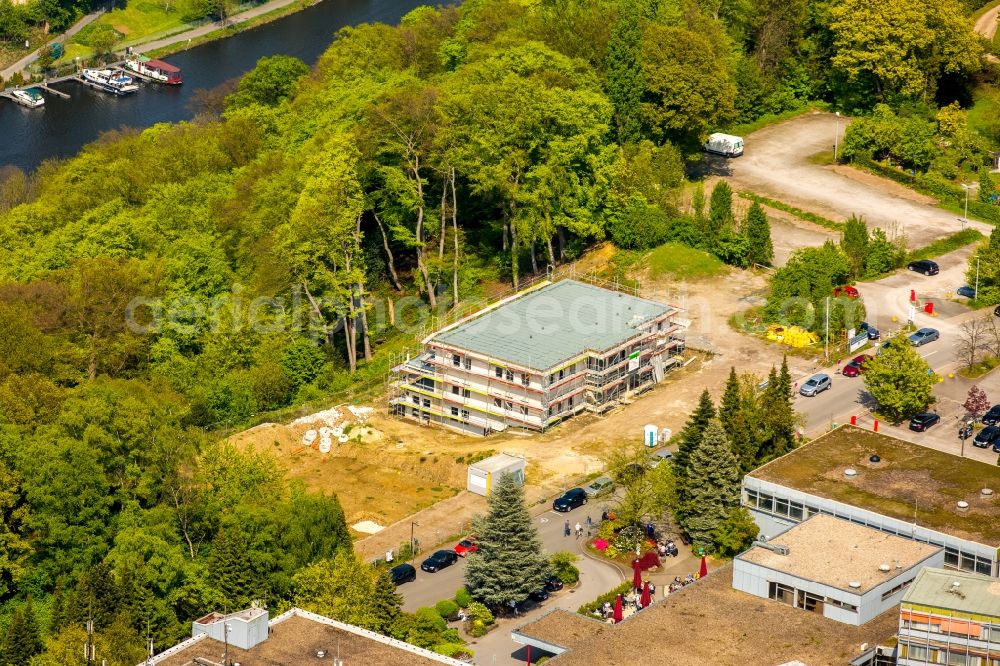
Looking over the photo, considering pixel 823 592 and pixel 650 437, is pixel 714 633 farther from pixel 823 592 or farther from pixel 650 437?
pixel 650 437

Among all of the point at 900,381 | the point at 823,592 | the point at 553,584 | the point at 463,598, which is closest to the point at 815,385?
the point at 900,381

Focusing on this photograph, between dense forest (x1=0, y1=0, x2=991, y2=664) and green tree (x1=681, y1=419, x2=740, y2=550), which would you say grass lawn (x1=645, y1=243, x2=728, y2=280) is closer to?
dense forest (x1=0, y1=0, x2=991, y2=664)

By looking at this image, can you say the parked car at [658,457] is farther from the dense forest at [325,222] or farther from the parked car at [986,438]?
the dense forest at [325,222]

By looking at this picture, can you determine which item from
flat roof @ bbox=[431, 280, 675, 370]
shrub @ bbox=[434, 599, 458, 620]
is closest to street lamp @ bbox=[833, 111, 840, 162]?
flat roof @ bbox=[431, 280, 675, 370]

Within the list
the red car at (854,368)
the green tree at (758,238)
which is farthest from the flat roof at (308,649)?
the green tree at (758,238)

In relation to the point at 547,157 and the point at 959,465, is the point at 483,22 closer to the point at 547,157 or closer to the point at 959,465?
the point at 547,157

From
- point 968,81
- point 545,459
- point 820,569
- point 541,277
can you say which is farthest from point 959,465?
point 968,81

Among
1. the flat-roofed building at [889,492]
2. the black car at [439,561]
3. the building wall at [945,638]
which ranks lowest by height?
the black car at [439,561]
